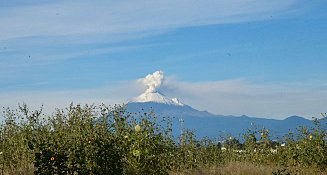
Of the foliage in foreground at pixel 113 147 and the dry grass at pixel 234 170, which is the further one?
the dry grass at pixel 234 170

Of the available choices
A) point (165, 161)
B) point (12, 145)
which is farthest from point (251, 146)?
point (12, 145)

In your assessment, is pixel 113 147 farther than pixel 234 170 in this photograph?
No

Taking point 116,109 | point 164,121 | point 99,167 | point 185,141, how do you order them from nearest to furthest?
point 99,167
point 116,109
point 164,121
point 185,141

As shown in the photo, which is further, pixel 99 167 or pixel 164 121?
pixel 164 121

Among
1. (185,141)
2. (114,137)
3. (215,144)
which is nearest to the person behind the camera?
(114,137)

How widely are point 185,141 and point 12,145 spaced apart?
532cm

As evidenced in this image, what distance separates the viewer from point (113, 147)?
11.7 meters

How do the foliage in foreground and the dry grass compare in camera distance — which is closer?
the foliage in foreground

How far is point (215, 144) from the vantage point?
18469 mm

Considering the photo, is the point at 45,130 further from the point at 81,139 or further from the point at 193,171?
the point at 193,171

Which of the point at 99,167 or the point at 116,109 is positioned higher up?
the point at 116,109

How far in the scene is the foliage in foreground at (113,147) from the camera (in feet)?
37.3

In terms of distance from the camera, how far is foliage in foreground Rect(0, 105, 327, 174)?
11.4 metres

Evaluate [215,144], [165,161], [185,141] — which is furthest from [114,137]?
[215,144]
